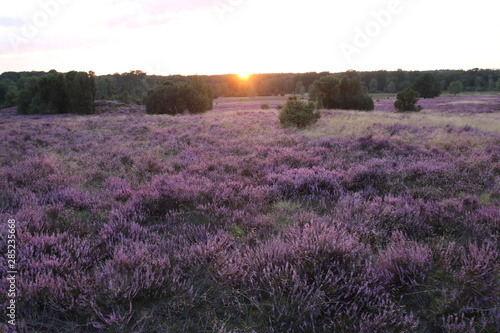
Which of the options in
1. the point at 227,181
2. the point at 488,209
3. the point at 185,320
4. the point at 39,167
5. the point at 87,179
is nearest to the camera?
the point at 185,320

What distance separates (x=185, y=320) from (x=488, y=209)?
4315mm

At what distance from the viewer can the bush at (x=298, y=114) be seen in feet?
52.6

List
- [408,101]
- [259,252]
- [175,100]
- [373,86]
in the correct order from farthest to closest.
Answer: [373,86] → [175,100] → [408,101] → [259,252]

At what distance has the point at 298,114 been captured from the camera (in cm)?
1609

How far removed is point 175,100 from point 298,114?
82.4 ft

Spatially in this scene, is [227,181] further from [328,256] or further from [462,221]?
[462,221]

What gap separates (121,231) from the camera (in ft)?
11.6

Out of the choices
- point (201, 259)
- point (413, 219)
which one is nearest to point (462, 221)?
point (413, 219)

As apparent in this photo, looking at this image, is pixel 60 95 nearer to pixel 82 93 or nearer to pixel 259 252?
pixel 82 93

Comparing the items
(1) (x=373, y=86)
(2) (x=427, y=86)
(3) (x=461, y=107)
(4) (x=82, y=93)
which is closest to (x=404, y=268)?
(3) (x=461, y=107)

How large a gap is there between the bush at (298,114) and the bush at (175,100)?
23334 millimetres

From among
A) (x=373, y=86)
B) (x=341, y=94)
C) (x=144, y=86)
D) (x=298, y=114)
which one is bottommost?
(x=298, y=114)

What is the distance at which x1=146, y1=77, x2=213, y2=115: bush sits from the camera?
119ft

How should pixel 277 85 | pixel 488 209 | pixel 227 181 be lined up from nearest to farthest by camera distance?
1. pixel 488 209
2. pixel 227 181
3. pixel 277 85
